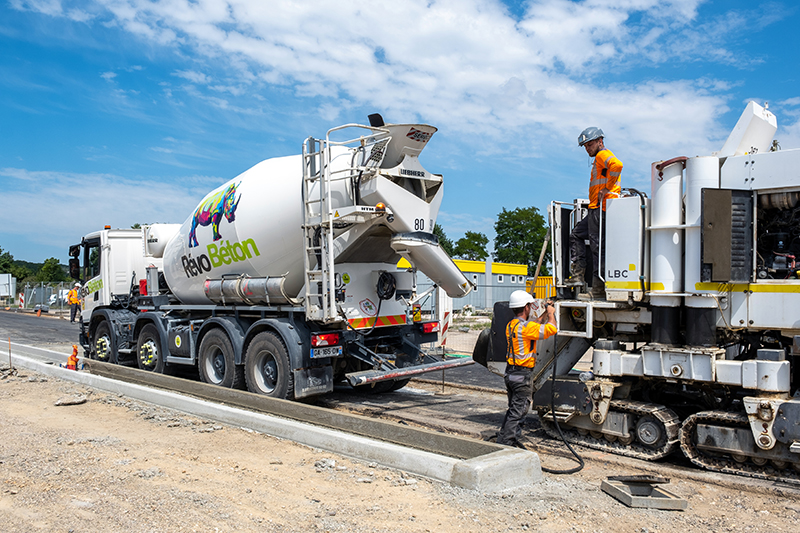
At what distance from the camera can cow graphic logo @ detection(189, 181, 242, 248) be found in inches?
389

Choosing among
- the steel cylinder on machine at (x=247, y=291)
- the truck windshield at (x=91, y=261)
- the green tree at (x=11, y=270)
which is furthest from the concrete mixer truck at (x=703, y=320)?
the green tree at (x=11, y=270)

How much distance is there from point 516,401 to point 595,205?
224cm

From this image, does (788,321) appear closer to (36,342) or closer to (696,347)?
(696,347)

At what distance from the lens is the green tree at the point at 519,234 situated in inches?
2458

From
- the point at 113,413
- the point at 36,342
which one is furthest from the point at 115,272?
the point at 36,342

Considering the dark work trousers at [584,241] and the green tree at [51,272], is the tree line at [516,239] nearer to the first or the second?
the green tree at [51,272]

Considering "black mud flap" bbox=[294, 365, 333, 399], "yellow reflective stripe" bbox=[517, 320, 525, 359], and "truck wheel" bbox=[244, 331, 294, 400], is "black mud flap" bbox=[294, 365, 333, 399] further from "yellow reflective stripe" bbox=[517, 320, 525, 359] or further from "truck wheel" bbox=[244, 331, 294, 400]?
"yellow reflective stripe" bbox=[517, 320, 525, 359]

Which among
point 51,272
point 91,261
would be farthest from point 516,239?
point 91,261

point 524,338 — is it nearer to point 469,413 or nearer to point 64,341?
point 469,413

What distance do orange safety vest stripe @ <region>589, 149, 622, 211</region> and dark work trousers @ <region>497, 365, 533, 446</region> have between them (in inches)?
74.5

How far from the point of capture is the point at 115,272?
13336 millimetres

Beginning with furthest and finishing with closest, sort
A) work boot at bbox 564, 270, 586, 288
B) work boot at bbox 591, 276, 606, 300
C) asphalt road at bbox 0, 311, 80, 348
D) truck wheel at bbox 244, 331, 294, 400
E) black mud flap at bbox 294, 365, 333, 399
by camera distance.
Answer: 1. asphalt road at bbox 0, 311, 80, 348
2. truck wheel at bbox 244, 331, 294, 400
3. black mud flap at bbox 294, 365, 333, 399
4. work boot at bbox 564, 270, 586, 288
5. work boot at bbox 591, 276, 606, 300

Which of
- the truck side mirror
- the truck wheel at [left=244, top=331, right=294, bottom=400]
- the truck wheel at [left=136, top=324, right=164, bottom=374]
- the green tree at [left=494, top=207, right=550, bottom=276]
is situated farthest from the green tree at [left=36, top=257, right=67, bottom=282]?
the truck wheel at [left=244, top=331, right=294, bottom=400]

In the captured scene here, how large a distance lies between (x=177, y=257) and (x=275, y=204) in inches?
122
